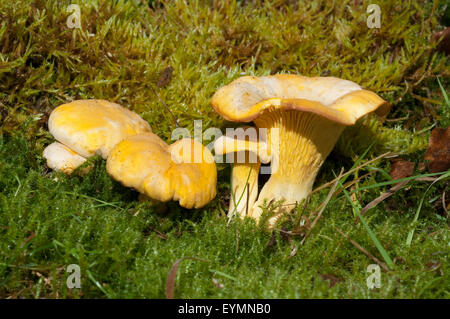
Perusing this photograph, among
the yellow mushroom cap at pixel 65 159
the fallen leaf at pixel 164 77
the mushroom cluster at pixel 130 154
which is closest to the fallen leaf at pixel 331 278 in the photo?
the mushroom cluster at pixel 130 154

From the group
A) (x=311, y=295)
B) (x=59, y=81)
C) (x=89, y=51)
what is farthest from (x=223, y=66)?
(x=311, y=295)

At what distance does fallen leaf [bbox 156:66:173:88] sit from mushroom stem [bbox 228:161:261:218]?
2.91 feet

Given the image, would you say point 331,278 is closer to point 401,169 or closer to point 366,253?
point 366,253

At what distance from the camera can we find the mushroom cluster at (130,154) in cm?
212

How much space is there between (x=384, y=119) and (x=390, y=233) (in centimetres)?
115

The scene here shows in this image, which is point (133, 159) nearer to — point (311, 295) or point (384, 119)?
point (311, 295)

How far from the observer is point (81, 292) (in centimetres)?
181

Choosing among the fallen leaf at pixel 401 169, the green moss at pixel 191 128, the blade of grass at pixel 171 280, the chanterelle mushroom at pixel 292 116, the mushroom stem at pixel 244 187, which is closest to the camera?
the blade of grass at pixel 171 280

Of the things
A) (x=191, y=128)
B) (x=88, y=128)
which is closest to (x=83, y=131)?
(x=88, y=128)

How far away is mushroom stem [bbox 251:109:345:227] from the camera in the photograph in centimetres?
230

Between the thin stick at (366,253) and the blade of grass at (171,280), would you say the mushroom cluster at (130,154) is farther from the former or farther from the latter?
the thin stick at (366,253)

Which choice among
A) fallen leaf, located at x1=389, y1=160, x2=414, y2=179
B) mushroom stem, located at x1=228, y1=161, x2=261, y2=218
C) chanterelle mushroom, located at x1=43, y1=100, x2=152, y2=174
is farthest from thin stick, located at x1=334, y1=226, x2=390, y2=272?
chanterelle mushroom, located at x1=43, y1=100, x2=152, y2=174
